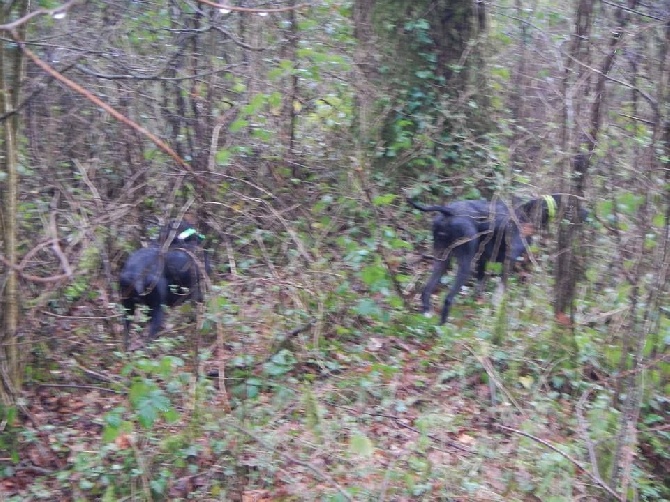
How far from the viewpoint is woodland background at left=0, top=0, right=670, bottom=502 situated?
223 inches

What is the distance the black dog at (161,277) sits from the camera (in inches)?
278

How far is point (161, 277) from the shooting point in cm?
754

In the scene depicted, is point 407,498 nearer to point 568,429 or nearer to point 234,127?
point 568,429

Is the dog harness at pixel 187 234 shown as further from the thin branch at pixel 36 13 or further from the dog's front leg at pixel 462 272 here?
the thin branch at pixel 36 13

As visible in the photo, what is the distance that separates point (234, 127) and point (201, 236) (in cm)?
120

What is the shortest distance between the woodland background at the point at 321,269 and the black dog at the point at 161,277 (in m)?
0.18

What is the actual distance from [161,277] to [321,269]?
1.51 meters

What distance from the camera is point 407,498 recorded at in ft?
17.6

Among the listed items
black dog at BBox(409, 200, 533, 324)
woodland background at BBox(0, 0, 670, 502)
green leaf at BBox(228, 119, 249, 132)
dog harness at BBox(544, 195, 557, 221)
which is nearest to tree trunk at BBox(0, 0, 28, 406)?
woodland background at BBox(0, 0, 670, 502)

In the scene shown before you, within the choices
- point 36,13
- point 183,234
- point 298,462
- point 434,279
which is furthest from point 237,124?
point 36,13

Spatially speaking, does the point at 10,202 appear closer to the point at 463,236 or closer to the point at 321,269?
the point at 321,269

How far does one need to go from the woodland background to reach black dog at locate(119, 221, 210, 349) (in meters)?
0.18

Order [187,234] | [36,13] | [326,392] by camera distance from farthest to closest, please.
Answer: [187,234]
[326,392]
[36,13]

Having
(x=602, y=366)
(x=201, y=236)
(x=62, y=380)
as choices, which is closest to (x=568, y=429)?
(x=602, y=366)
